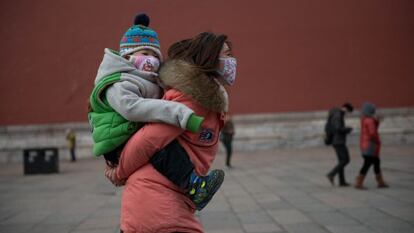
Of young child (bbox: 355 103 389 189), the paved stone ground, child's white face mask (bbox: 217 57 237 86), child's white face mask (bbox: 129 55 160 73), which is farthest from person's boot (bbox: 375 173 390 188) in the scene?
child's white face mask (bbox: 129 55 160 73)

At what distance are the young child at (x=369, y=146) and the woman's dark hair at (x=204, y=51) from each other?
6434mm

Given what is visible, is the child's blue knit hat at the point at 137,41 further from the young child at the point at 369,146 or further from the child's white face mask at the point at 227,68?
the young child at the point at 369,146

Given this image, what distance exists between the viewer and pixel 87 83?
17984mm

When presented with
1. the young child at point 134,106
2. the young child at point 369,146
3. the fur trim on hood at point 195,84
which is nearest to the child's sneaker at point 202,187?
the young child at point 134,106

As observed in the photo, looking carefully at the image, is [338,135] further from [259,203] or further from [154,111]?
[154,111]

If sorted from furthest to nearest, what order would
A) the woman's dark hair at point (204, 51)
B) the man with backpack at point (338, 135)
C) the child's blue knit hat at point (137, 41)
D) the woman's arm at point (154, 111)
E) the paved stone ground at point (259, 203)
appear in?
the man with backpack at point (338, 135), the paved stone ground at point (259, 203), the child's blue knit hat at point (137, 41), the woman's dark hair at point (204, 51), the woman's arm at point (154, 111)

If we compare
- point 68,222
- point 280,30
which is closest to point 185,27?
point 280,30

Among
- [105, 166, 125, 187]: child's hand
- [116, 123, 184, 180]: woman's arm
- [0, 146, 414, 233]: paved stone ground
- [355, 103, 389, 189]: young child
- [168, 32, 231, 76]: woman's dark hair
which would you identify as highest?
[168, 32, 231, 76]: woman's dark hair

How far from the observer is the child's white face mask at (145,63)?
212cm

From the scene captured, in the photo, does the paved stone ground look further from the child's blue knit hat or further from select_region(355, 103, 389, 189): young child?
the child's blue knit hat

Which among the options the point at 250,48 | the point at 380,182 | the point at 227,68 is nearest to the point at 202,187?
the point at 227,68

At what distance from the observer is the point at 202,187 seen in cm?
195

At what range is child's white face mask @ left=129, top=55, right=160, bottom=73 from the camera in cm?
212

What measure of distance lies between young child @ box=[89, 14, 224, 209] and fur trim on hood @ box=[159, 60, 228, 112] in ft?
0.27
